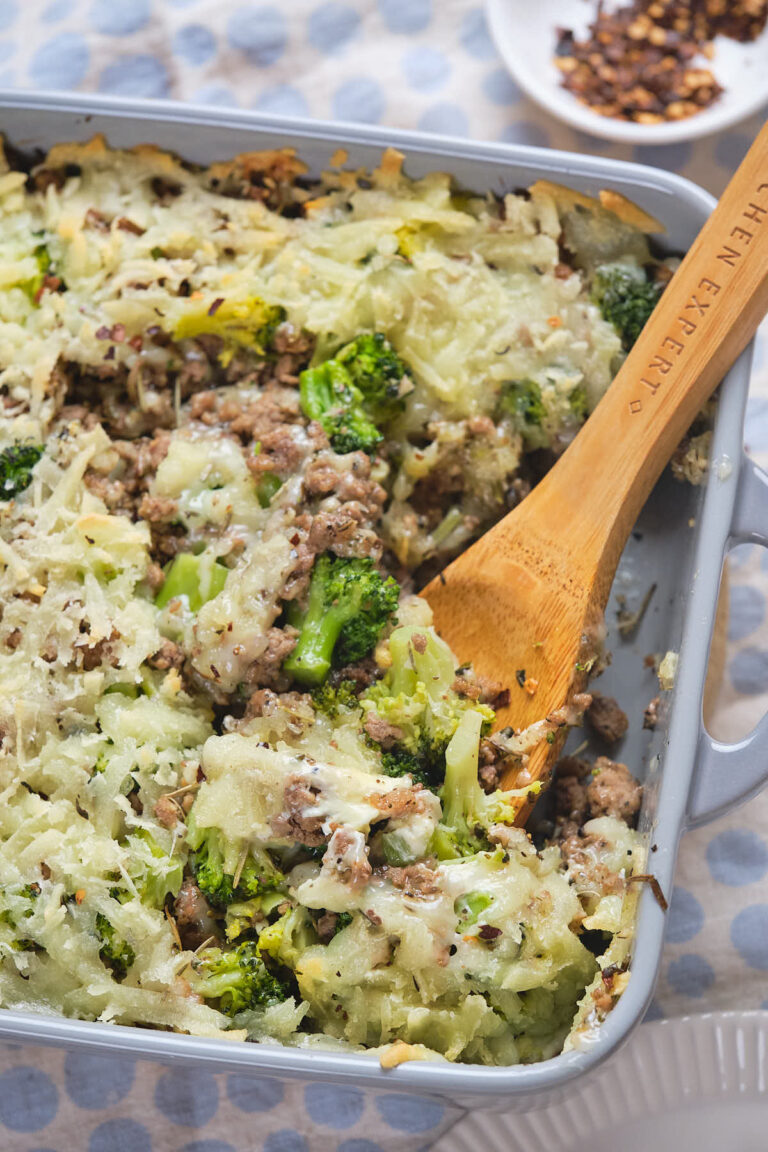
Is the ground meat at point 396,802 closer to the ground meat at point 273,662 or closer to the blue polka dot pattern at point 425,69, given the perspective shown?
the ground meat at point 273,662

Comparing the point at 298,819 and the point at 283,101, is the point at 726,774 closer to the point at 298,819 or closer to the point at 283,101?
the point at 298,819

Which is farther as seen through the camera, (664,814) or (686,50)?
(686,50)

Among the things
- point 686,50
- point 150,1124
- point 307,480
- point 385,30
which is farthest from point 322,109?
point 150,1124

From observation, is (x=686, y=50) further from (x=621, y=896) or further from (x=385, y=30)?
(x=621, y=896)

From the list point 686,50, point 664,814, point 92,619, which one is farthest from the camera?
point 686,50

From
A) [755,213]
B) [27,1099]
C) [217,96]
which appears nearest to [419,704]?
[755,213]

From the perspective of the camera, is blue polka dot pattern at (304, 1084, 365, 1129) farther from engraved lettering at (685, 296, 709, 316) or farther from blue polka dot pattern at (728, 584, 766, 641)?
engraved lettering at (685, 296, 709, 316)

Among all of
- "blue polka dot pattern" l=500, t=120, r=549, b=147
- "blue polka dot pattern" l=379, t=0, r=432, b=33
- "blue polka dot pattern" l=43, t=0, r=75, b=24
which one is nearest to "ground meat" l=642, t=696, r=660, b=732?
"blue polka dot pattern" l=500, t=120, r=549, b=147
